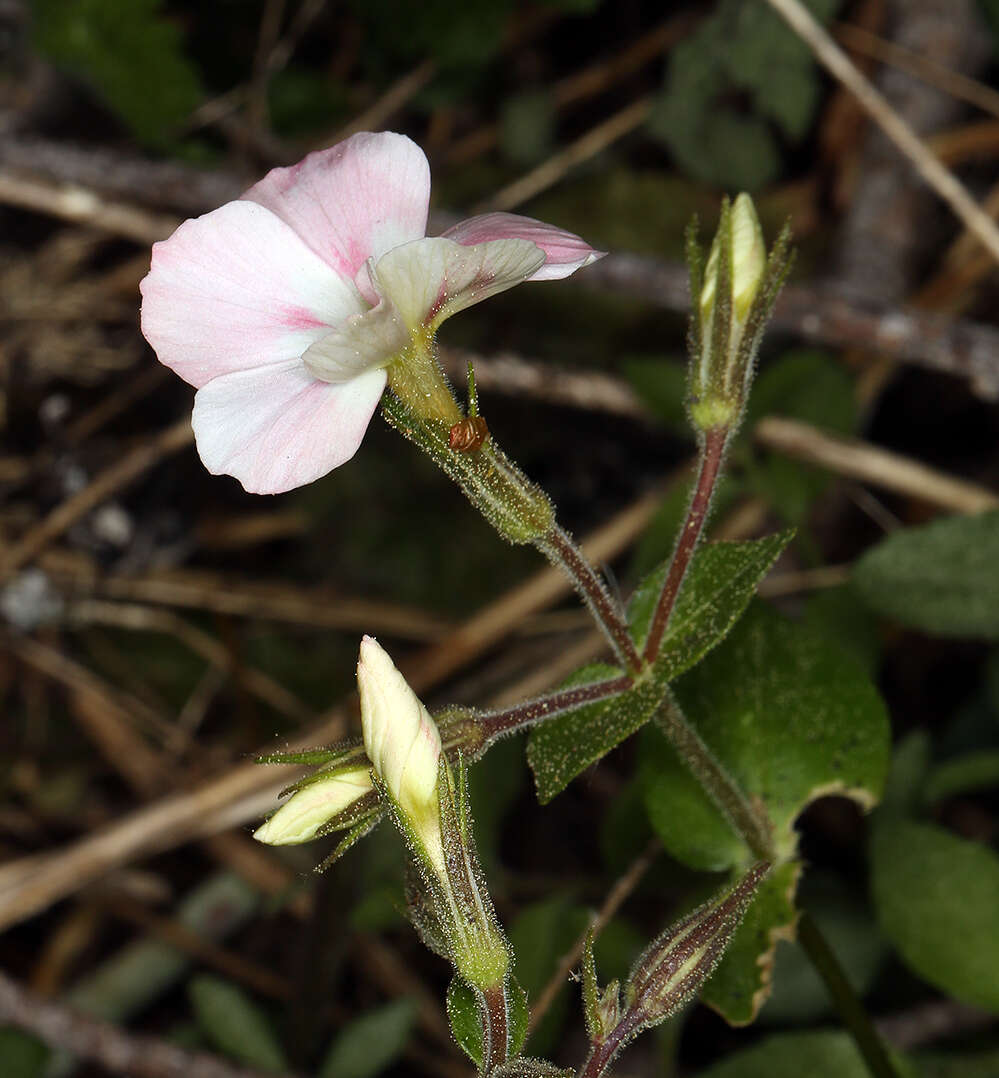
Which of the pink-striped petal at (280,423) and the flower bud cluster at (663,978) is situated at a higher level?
the pink-striped petal at (280,423)

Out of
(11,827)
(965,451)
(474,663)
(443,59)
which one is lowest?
(965,451)

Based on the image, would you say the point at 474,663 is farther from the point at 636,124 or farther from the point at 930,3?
the point at 930,3

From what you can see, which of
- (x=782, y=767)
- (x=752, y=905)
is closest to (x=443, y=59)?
(x=782, y=767)

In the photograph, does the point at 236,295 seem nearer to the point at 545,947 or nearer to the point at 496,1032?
the point at 496,1032

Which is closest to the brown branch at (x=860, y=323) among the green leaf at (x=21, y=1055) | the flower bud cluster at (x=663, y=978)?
the flower bud cluster at (x=663, y=978)

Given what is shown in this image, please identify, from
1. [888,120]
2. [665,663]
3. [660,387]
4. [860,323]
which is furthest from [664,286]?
[665,663]

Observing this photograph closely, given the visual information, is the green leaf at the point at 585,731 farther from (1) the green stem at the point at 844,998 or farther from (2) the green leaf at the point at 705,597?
(1) the green stem at the point at 844,998

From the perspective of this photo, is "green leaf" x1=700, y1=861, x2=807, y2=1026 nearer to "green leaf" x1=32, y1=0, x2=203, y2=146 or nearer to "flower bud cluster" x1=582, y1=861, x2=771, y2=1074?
"flower bud cluster" x1=582, y1=861, x2=771, y2=1074
